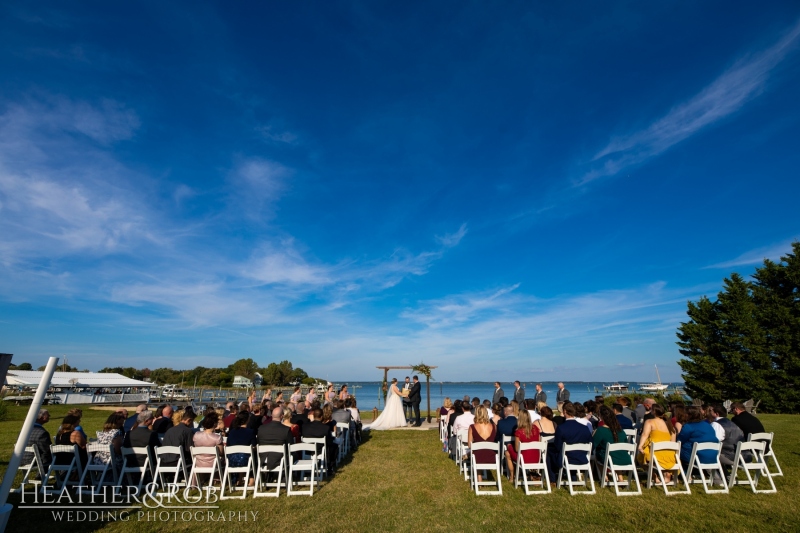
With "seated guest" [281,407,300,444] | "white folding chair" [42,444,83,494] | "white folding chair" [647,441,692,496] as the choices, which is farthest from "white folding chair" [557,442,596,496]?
"white folding chair" [42,444,83,494]

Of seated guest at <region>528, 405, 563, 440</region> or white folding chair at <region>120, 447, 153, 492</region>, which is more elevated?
seated guest at <region>528, 405, 563, 440</region>

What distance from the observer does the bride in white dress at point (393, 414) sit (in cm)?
1470

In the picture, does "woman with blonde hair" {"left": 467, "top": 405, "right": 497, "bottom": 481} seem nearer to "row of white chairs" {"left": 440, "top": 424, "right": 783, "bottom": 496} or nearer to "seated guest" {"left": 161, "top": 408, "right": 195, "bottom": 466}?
"row of white chairs" {"left": 440, "top": 424, "right": 783, "bottom": 496}

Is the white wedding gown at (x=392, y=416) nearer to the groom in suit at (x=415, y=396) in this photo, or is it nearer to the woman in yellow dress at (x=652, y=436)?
the groom in suit at (x=415, y=396)

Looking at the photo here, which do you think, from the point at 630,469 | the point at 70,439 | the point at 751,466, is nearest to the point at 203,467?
the point at 70,439

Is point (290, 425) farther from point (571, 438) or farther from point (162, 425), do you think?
point (571, 438)

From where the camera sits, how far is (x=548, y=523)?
16.3 feet

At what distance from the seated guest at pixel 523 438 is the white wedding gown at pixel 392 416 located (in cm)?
825

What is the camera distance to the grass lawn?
4.87m

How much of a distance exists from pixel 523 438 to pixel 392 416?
8.73m

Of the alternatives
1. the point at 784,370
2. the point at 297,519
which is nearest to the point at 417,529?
the point at 297,519

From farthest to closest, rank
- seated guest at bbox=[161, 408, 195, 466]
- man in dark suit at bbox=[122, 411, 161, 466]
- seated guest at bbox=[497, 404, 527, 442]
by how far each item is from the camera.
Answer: seated guest at bbox=[497, 404, 527, 442] < seated guest at bbox=[161, 408, 195, 466] < man in dark suit at bbox=[122, 411, 161, 466]

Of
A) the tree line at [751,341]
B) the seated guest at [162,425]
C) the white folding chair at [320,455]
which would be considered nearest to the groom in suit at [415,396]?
the white folding chair at [320,455]

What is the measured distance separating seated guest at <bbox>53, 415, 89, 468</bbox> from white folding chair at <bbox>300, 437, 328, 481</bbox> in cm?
337
